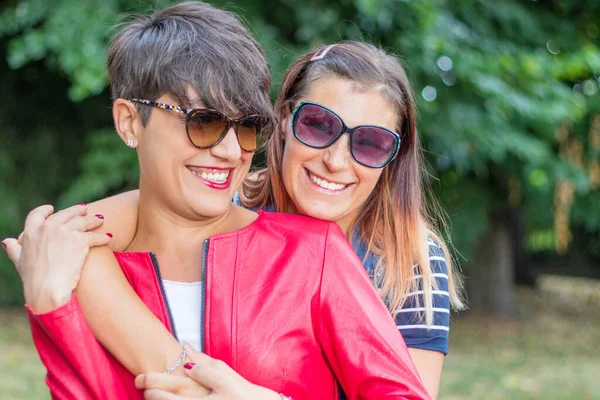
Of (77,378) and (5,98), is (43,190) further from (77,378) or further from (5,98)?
(77,378)

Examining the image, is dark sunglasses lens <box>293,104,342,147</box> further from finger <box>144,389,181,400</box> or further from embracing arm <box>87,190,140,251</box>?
finger <box>144,389,181,400</box>

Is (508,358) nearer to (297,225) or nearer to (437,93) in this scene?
(437,93)

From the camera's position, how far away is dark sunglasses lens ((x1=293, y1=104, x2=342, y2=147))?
228cm

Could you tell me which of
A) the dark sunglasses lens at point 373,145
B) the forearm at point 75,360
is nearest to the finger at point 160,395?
the forearm at point 75,360

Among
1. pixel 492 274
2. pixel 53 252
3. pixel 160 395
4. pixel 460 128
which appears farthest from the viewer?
pixel 492 274

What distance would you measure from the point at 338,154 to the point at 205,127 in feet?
2.00

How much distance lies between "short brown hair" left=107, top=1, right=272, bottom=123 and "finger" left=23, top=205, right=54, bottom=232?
0.35 metres

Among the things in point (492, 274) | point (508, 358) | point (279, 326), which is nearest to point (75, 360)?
point (279, 326)

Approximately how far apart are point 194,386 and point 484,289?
8.97m

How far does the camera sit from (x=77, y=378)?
5.77 ft

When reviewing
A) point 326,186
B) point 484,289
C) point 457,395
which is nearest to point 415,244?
point 326,186

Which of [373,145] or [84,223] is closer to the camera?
[84,223]

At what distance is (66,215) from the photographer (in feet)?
6.25

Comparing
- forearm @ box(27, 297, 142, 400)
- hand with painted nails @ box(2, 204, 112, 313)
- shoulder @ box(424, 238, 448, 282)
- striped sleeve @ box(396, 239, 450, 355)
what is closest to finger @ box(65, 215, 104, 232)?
hand with painted nails @ box(2, 204, 112, 313)
